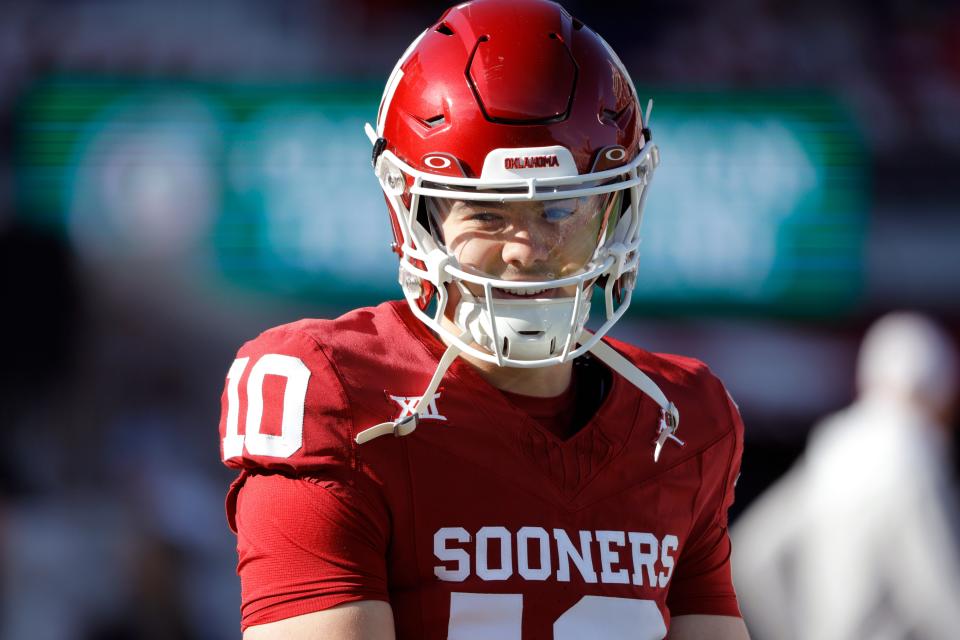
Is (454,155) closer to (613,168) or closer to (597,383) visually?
(613,168)

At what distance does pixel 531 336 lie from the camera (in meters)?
1.58

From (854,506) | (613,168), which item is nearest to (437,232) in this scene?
(613,168)

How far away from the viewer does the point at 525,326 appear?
157 centimetres

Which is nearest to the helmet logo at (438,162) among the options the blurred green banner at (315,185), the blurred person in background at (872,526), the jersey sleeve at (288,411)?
the jersey sleeve at (288,411)

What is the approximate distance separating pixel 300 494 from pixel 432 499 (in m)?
0.14

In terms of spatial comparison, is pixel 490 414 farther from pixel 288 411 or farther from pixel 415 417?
pixel 288 411

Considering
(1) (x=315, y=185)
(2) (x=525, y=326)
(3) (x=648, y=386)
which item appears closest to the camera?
(2) (x=525, y=326)

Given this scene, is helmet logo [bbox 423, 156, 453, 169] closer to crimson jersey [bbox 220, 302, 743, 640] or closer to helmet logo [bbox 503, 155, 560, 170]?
helmet logo [bbox 503, 155, 560, 170]

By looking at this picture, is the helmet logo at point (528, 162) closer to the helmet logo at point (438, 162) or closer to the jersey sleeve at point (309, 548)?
the helmet logo at point (438, 162)

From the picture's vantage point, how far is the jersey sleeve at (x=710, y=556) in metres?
1.75

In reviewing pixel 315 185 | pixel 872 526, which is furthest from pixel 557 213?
pixel 315 185

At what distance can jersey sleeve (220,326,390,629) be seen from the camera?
4.77ft

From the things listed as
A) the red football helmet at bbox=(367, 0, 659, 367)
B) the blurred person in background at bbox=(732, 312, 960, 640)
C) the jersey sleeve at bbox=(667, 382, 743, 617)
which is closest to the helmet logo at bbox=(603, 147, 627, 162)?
the red football helmet at bbox=(367, 0, 659, 367)

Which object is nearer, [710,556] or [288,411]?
[288,411]
